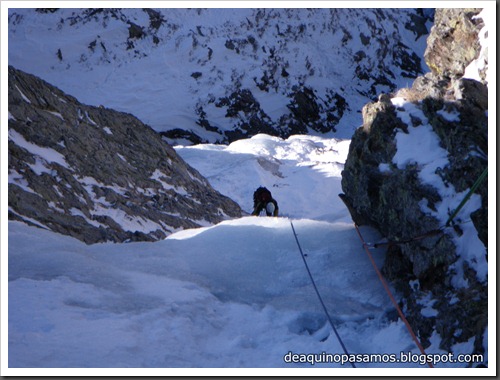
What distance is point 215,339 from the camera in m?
5.69

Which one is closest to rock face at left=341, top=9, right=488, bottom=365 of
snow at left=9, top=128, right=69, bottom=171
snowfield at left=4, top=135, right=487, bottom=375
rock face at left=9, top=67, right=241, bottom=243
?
snowfield at left=4, top=135, right=487, bottom=375

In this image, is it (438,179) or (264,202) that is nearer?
(438,179)

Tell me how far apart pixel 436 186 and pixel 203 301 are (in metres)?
2.46

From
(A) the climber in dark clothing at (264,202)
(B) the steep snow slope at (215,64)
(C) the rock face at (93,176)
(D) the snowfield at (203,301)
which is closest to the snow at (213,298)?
(D) the snowfield at (203,301)

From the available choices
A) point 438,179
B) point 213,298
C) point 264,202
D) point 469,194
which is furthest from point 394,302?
point 264,202

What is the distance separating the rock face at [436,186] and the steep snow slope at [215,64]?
106 ft

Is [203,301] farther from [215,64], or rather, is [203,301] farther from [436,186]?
[215,64]

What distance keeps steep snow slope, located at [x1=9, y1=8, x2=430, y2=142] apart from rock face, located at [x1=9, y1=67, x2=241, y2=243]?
22081mm

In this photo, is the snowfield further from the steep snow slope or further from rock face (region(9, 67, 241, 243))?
the steep snow slope

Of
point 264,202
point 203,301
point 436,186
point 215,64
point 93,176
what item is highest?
point 215,64

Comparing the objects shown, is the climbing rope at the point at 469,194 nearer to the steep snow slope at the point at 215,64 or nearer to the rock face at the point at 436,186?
the rock face at the point at 436,186

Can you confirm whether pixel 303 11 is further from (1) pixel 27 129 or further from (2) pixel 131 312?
(2) pixel 131 312

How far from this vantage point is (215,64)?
43719 mm

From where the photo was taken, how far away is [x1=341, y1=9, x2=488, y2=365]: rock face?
5664mm
